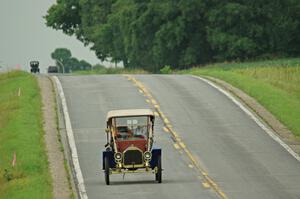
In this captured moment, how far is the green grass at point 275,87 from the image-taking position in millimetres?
41375

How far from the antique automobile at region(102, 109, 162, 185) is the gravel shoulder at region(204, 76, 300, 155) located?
25.9 feet

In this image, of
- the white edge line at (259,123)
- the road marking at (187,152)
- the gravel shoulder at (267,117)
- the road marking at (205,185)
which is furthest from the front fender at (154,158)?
the gravel shoulder at (267,117)

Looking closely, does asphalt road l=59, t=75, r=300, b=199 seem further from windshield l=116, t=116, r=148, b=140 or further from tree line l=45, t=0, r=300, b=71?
tree line l=45, t=0, r=300, b=71

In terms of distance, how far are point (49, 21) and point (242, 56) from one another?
1125 inches

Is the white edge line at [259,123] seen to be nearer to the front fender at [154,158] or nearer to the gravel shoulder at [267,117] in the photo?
the gravel shoulder at [267,117]

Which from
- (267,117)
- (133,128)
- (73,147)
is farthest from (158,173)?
(267,117)

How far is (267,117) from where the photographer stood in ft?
135

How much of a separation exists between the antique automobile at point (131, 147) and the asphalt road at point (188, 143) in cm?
48

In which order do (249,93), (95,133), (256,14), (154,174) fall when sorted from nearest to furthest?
(154,174), (95,133), (249,93), (256,14)

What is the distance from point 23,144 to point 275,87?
63.0 ft

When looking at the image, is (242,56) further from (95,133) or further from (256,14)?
(95,133)

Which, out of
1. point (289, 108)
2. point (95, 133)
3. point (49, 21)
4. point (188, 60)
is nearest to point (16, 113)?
point (95, 133)

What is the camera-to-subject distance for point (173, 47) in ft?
276

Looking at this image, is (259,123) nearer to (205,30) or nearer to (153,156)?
(153,156)
